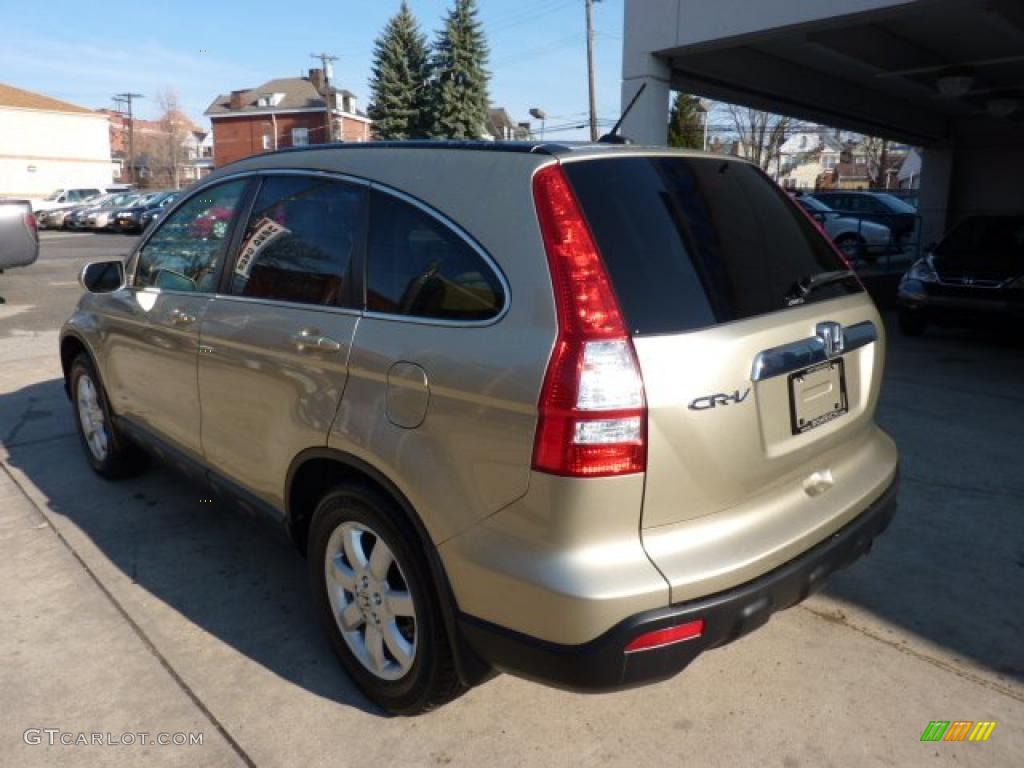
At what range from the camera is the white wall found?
4831 cm

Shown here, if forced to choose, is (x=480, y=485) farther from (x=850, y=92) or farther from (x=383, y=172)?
(x=850, y=92)

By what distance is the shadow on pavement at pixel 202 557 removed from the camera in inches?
116

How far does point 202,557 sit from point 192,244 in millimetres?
1453

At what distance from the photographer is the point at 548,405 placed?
1921 millimetres

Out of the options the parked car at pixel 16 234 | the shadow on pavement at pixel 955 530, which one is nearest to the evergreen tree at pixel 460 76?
the parked car at pixel 16 234

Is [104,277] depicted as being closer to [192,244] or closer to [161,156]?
[192,244]

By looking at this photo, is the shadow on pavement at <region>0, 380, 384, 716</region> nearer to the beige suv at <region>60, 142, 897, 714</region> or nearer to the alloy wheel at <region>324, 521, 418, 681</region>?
the alloy wheel at <region>324, 521, 418, 681</region>

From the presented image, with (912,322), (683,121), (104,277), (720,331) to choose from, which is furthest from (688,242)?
(683,121)

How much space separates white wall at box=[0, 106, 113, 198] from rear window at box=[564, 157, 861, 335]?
55.8m

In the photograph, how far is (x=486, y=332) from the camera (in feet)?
6.81

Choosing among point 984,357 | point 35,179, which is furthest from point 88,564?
point 35,179

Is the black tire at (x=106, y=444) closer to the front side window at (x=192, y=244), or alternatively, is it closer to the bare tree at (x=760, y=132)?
the front side window at (x=192, y=244)

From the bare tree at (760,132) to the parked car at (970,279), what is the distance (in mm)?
40440

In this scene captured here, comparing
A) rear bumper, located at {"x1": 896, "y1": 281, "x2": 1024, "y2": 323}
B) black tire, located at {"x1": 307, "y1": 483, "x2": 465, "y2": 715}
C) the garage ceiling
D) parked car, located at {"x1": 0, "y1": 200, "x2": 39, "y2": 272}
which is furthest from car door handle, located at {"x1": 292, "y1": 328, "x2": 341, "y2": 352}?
parked car, located at {"x1": 0, "y1": 200, "x2": 39, "y2": 272}
